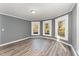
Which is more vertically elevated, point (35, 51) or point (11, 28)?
point (11, 28)

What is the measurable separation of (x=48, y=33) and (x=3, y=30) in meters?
4.83

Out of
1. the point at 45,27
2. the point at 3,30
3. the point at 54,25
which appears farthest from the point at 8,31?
the point at 45,27

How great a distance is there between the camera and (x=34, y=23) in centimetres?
1095

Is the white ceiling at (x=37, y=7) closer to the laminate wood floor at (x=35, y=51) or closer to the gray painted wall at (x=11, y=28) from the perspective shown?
the gray painted wall at (x=11, y=28)

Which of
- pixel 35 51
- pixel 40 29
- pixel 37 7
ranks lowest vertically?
pixel 35 51

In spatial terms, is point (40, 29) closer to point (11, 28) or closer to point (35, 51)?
point (11, 28)

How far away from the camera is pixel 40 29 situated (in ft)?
35.1

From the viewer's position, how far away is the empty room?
4188 mm

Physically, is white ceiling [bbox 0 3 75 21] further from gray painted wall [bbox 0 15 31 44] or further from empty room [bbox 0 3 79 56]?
gray painted wall [bbox 0 15 31 44]

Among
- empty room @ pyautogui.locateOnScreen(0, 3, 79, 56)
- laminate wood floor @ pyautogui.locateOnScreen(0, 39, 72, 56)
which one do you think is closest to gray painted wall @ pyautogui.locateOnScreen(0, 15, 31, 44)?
empty room @ pyautogui.locateOnScreen(0, 3, 79, 56)

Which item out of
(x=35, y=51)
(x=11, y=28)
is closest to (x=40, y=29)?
(x=11, y=28)

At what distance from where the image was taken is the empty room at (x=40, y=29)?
4188 millimetres

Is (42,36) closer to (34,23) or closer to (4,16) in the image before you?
(34,23)

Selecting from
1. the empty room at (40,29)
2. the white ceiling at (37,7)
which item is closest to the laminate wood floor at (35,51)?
the empty room at (40,29)
